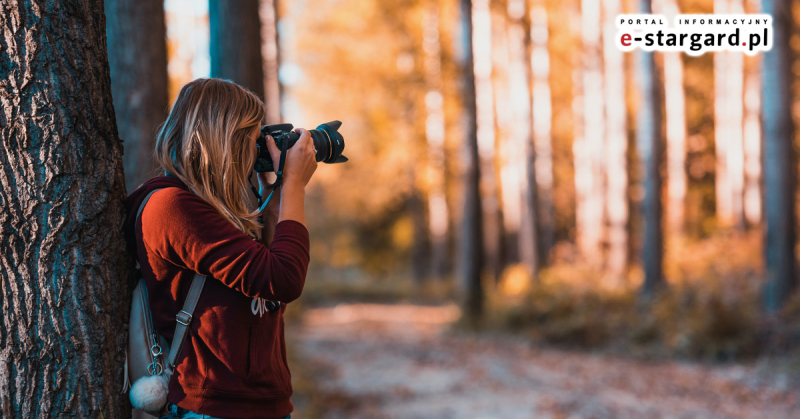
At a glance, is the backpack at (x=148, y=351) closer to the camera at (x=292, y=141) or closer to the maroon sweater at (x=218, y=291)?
the maroon sweater at (x=218, y=291)

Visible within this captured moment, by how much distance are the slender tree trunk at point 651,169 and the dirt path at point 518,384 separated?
254 cm

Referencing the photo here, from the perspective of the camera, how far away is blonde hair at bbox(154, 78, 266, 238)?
197 centimetres

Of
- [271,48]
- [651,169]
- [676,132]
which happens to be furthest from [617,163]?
[271,48]

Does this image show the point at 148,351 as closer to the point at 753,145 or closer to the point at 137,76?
the point at 137,76

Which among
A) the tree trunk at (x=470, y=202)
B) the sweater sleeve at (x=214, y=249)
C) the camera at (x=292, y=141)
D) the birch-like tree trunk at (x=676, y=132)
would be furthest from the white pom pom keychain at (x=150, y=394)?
the birch-like tree trunk at (x=676, y=132)

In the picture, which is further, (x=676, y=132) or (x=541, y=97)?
(x=541, y=97)

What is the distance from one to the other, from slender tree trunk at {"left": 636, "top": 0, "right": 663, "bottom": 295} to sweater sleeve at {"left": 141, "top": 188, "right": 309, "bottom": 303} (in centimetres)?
1090

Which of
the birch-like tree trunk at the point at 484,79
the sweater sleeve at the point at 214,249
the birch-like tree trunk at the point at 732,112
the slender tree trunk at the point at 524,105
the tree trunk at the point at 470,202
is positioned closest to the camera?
the sweater sleeve at the point at 214,249

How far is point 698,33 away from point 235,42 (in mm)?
7792

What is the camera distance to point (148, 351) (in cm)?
205

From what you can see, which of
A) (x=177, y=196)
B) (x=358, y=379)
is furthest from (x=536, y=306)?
(x=177, y=196)

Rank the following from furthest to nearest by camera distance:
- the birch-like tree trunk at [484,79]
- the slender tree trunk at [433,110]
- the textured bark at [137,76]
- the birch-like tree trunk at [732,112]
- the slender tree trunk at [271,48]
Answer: the birch-like tree trunk at [732,112] < the slender tree trunk at [433,110] < the birch-like tree trunk at [484,79] < the slender tree trunk at [271,48] < the textured bark at [137,76]

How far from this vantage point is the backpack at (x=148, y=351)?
1.94 m

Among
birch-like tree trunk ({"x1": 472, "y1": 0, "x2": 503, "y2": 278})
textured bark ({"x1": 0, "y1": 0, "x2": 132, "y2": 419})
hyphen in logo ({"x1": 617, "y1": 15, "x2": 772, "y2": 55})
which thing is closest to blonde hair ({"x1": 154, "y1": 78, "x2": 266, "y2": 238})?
textured bark ({"x1": 0, "y1": 0, "x2": 132, "y2": 419})
